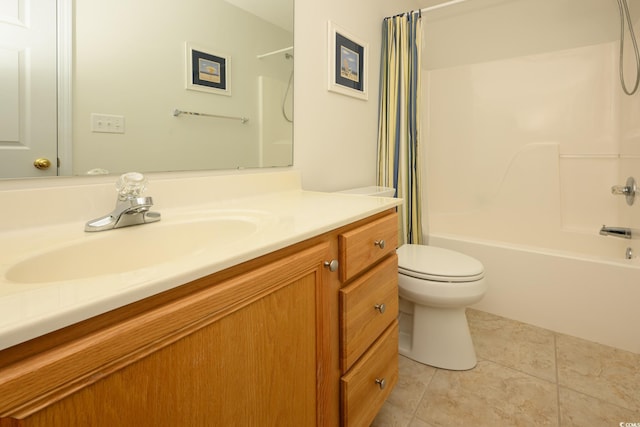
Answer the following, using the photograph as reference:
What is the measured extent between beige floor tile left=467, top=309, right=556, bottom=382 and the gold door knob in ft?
5.92

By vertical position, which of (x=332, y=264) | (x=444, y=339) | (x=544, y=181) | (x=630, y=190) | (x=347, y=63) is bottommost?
(x=444, y=339)

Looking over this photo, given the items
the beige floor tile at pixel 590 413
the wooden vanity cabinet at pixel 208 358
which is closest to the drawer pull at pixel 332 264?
the wooden vanity cabinet at pixel 208 358

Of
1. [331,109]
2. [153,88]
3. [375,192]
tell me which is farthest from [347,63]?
[153,88]

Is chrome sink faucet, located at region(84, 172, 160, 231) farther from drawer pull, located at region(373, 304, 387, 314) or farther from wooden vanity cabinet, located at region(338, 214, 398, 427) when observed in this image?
drawer pull, located at region(373, 304, 387, 314)

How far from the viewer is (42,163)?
78cm

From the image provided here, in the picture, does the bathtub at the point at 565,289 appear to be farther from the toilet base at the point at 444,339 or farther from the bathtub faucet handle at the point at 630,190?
the toilet base at the point at 444,339

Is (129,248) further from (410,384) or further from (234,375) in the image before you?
(410,384)

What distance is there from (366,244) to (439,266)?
2.19 ft

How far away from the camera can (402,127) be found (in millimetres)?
1978

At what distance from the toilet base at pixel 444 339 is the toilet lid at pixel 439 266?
18 centimetres

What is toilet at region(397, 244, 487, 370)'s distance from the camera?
4.67 ft

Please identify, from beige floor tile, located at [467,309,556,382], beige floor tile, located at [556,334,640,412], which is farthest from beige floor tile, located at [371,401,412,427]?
beige floor tile, located at [556,334,640,412]

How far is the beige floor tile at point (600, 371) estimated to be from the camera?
52.2 inches

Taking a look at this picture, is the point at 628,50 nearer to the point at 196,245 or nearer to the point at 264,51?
the point at 264,51
